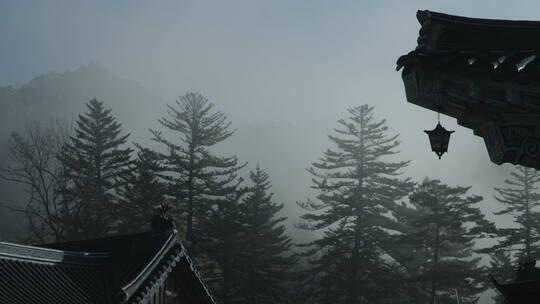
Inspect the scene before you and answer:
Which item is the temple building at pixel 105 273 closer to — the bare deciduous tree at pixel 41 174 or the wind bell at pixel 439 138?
the wind bell at pixel 439 138

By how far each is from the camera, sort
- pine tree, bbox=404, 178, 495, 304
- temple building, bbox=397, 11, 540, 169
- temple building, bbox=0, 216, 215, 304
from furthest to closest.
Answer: pine tree, bbox=404, 178, 495, 304 → temple building, bbox=0, 216, 215, 304 → temple building, bbox=397, 11, 540, 169

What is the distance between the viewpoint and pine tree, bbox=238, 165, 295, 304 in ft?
122

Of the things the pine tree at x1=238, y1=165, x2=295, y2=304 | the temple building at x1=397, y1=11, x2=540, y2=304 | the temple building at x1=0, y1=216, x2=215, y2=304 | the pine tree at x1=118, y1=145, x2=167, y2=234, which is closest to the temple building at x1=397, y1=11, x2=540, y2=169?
the temple building at x1=397, y1=11, x2=540, y2=304

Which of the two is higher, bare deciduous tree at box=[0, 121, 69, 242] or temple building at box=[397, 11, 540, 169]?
bare deciduous tree at box=[0, 121, 69, 242]

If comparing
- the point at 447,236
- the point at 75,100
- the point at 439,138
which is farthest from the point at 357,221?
the point at 75,100

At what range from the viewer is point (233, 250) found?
38719mm

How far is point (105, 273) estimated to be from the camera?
1700 cm

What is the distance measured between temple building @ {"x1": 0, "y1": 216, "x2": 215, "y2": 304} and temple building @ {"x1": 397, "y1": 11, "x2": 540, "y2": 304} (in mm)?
11285

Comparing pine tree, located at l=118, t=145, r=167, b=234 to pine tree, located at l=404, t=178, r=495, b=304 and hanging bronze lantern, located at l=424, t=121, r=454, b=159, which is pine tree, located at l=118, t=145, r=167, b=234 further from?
hanging bronze lantern, located at l=424, t=121, r=454, b=159

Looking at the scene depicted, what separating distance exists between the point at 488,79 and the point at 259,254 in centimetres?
3413

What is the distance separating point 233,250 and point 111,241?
66.8 ft

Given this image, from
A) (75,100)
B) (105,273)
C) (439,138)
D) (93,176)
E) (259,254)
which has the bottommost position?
(105,273)

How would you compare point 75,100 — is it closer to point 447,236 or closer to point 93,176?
point 93,176

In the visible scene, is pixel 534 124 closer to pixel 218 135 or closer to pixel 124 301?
pixel 124 301
